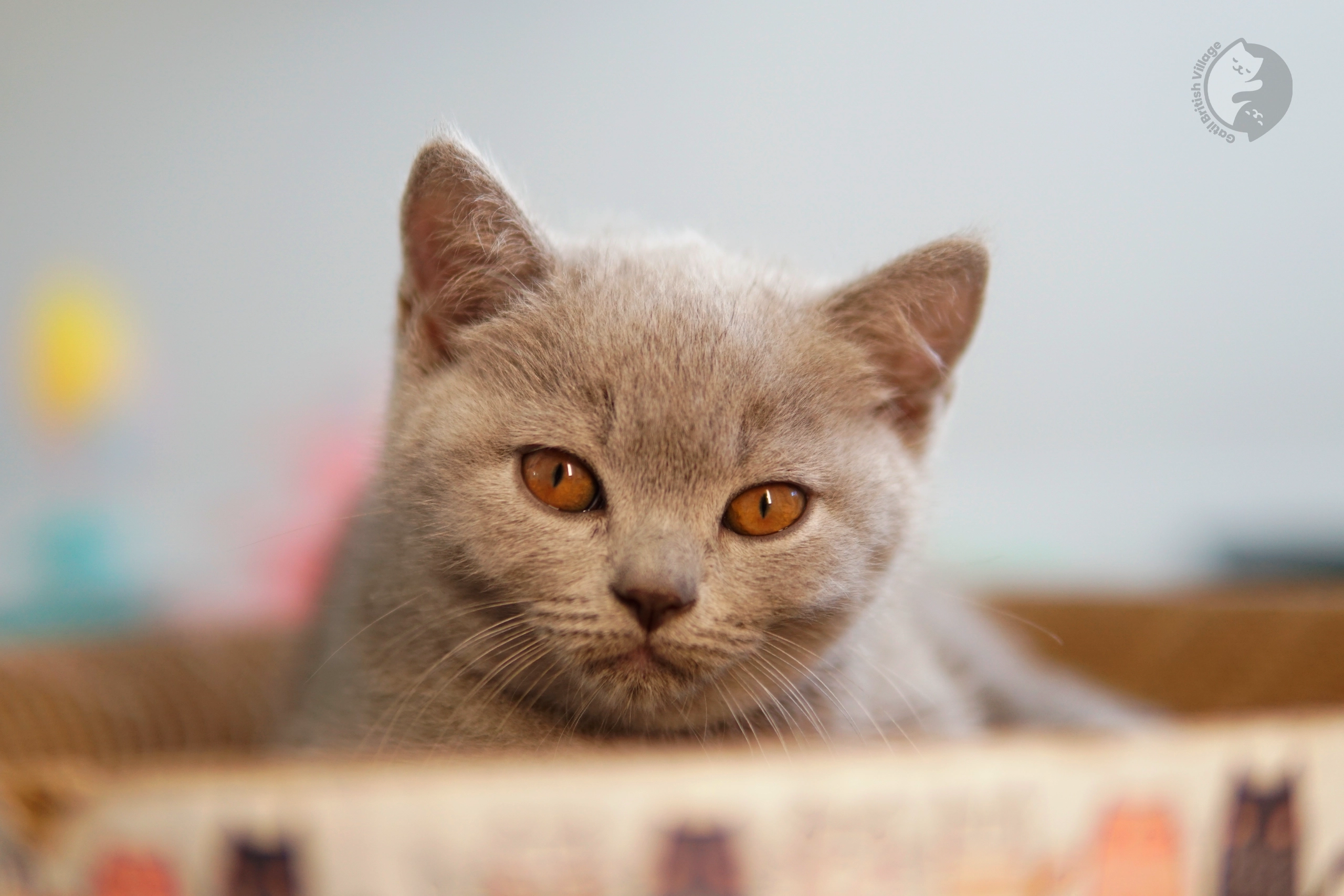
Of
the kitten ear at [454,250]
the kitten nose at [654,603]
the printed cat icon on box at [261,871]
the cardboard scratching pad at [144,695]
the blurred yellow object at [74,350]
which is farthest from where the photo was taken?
the blurred yellow object at [74,350]

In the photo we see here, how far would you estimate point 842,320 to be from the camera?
0.94 m

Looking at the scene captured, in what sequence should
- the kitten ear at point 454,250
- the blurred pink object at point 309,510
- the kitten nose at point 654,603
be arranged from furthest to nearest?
1. the blurred pink object at point 309,510
2. the kitten ear at point 454,250
3. the kitten nose at point 654,603

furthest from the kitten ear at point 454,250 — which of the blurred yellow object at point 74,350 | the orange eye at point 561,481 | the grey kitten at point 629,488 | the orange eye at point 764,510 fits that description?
the blurred yellow object at point 74,350

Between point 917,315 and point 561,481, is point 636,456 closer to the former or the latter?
point 561,481

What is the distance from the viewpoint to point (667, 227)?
1208 millimetres

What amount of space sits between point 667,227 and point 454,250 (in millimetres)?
364

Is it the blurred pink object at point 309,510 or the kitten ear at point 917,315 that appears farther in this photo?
the blurred pink object at point 309,510

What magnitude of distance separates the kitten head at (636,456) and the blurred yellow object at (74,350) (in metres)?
1.43

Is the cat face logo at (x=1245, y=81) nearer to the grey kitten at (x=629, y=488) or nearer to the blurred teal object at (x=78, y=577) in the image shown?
the grey kitten at (x=629, y=488)

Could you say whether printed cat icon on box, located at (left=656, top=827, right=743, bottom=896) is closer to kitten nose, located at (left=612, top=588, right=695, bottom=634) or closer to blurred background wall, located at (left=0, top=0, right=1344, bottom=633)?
kitten nose, located at (left=612, top=588, right=695, bottom=634)

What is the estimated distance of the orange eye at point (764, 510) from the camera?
83 centimetres

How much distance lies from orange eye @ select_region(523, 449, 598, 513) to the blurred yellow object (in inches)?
63.6

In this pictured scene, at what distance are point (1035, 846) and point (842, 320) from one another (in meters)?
0.51

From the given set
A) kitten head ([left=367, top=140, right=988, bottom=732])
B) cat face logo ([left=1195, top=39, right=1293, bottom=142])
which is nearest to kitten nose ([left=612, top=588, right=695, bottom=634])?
kitten head ([left=367, top=140, right=988, bottom=732])
